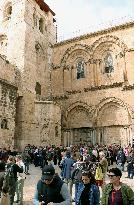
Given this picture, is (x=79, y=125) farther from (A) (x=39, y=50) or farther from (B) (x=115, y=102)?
(A) (x=39, y=50)

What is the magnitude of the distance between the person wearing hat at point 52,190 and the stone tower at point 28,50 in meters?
18.8

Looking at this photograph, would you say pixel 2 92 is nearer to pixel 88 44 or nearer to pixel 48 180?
pixel 88 44

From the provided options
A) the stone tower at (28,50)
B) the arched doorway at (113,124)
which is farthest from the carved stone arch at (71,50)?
the arched doorway at (113,124)

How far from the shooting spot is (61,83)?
27609 mm

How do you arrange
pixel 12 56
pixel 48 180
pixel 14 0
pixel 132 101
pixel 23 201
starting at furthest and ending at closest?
pixel 14 0, pixel 12 56, pixel 132 101, pixel 23 201, pixel 48 180

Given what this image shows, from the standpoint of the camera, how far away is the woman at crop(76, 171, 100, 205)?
16.7ft

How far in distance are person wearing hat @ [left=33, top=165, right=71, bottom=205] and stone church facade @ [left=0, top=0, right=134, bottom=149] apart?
16.9 metres

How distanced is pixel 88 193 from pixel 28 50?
2179cm

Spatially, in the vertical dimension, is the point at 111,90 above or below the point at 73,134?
above

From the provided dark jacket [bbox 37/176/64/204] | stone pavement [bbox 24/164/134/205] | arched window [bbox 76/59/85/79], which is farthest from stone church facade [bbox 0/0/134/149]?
dark jacket [bbox 37/176/64/204]

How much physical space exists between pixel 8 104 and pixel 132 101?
10113 mm

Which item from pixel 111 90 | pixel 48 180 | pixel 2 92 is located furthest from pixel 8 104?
pixel 48 180

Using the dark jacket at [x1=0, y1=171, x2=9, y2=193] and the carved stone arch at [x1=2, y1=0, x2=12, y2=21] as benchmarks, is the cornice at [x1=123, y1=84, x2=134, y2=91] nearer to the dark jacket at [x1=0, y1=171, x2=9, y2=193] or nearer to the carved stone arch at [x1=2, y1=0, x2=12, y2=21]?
the carved stone arch at [x1=2, y1=0, x2=12, y2=21]

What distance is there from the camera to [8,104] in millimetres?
21516
